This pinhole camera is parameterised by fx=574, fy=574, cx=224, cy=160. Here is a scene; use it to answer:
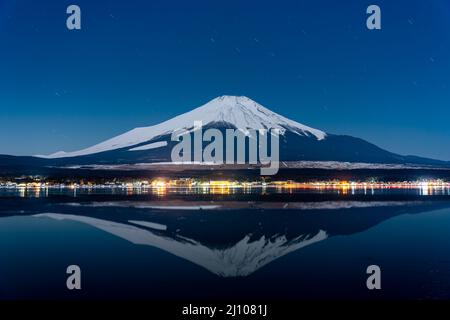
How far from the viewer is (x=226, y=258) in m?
8.20

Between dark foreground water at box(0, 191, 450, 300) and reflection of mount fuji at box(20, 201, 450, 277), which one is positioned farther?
reflection of mount fuji at box(20, 201, 450, 277)

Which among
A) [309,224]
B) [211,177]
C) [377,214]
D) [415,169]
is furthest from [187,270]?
[415,169]

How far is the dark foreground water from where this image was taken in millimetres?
6055

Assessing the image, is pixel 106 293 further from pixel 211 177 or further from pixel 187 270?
pixel 211 177

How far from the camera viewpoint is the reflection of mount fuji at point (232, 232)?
8203 mm

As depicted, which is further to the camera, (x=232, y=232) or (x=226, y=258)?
(x=232, y=232)

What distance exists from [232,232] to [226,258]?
3268 millimetres

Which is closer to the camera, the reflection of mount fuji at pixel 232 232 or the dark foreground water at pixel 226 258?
the dark foreground water at pixel 226 258

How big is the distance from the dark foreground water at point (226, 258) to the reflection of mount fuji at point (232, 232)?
2 centimetres

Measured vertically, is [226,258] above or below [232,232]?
below

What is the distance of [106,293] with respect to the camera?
590 cm

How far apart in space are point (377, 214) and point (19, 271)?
11.1 meters

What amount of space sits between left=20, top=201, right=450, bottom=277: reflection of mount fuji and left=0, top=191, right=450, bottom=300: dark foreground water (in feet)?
0.06

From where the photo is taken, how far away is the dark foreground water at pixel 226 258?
6055 millimetres
